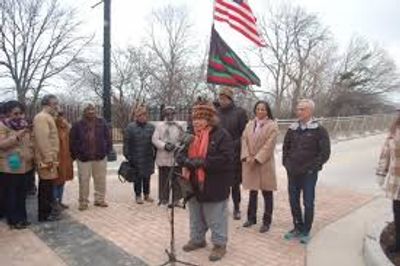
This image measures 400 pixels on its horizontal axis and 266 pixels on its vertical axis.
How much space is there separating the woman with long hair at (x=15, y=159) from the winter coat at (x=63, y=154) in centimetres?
73

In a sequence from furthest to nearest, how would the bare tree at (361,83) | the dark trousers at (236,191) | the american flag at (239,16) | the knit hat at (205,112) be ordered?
the bare tree at (361,83)
the american flag at (239,16)
the dark trousers at (236,191)
the knit hat at (205,112)

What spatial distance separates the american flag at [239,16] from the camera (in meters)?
7.36

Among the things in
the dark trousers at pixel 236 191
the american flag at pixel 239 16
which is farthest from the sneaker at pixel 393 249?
the american flag at pixel 239 16

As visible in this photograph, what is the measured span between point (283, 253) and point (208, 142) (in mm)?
1589

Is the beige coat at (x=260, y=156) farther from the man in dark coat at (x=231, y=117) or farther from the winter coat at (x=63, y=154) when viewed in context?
the winter coat at (x=63, y=154)

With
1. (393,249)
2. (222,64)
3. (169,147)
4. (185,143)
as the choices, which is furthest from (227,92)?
(393,249)

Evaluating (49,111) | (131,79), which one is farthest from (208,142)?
(131,79)

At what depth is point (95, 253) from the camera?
5359 millimetres

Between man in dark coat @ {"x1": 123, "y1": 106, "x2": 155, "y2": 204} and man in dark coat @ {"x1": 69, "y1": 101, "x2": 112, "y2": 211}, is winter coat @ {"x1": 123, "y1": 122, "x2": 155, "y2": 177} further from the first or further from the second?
man in dark coat @ {"x1": 69, "y1": 101, "x2": 112, "y2": 211}

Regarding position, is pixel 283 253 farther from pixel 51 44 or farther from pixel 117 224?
pixel 51 44

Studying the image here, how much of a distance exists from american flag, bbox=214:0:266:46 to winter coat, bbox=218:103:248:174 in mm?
1580

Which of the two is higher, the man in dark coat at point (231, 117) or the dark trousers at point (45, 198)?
the man in dark coat at point (231, 117)

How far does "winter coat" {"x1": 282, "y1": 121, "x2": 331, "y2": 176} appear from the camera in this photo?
5664 mm

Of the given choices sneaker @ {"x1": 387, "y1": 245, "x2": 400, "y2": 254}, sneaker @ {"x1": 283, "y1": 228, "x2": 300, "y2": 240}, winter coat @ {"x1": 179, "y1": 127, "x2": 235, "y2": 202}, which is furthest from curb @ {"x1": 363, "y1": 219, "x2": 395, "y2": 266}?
winter coat @ {"x1": 179, "y1": 127, "x2": 235, "y2": 202}
